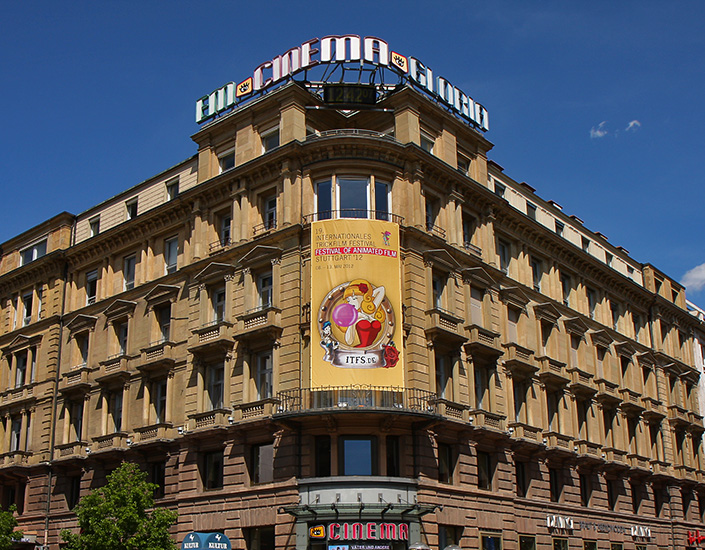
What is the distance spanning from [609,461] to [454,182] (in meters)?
20.5

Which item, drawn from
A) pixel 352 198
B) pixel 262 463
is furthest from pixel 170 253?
pixel 262 463

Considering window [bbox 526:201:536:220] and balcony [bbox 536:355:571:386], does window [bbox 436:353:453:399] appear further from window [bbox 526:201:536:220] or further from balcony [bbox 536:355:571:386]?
window [bbox 526:201:536:220]

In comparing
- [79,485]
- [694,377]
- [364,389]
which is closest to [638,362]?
[694,377]

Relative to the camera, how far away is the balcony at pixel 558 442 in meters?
47.5

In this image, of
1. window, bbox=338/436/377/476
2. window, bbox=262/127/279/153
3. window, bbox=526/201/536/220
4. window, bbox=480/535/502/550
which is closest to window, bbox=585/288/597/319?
window, bbox=526/201/536/220

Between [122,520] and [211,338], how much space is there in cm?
990

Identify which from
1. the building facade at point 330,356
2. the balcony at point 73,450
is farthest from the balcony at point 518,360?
the balcony at point 73,450

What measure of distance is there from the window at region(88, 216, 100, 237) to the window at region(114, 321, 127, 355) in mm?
7763

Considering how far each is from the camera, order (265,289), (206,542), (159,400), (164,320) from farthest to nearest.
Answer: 1. (164,320)
2. (159,400)
3. (265,289)
4. (206,542)

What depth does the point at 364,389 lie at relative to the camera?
37438mm

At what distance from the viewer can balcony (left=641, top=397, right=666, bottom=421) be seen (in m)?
59.3

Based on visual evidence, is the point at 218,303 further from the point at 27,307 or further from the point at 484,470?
the point at 27,307

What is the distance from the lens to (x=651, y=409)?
60250mm

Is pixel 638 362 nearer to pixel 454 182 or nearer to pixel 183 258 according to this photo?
pixel 454 182
